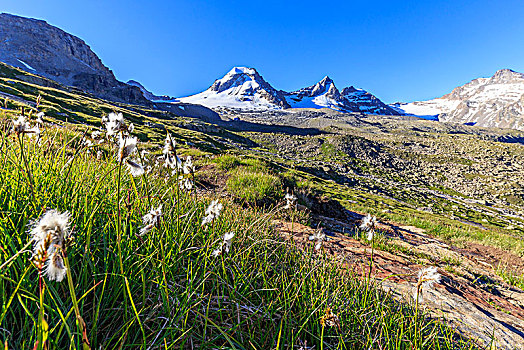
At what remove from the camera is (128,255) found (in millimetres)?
2059

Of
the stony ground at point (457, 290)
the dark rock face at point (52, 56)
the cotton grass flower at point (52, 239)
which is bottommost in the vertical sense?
the stony ground at point (457, 290)

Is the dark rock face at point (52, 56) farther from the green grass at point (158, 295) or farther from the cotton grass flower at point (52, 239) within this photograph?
the cotton grass flower at point (52, 239)

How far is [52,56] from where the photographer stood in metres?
156

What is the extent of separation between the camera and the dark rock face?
135625 mm

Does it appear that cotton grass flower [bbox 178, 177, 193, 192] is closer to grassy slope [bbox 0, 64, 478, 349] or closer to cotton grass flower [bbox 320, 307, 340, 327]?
grassy slope [bbox 0, 64, 478, 349]

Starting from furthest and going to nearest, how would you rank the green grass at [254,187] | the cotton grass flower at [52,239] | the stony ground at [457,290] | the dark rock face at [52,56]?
the dark rock face at [52,56], the green grass at [254,187], the stony ground at [457,290], the cotton grass flower at [52,239]

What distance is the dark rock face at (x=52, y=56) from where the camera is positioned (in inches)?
5340

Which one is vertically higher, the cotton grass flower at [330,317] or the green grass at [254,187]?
the cotton grass flower at [330,317]

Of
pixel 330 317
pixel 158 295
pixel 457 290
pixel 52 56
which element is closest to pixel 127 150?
pixel 158 295

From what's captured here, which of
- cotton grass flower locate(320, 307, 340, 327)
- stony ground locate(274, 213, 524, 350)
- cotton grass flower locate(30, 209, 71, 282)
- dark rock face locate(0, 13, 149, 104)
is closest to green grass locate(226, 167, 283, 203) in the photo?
stony ground locate(274, 213, 524, 350)

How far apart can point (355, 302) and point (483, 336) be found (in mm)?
1718

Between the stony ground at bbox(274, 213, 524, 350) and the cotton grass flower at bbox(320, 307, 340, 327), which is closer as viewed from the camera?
the cotton grass flower at bbox(320, 307, 340, 327)

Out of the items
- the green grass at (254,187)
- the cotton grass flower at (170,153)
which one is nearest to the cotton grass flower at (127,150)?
the cotton grass flower at (170,153)

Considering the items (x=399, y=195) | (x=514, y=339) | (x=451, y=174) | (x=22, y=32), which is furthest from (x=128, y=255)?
(x=22, y=32)
